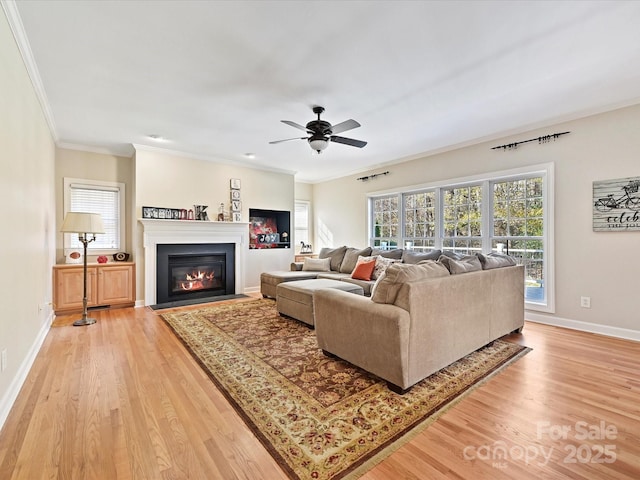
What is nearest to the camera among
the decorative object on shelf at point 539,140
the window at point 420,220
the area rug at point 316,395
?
the area rug at point 316,395

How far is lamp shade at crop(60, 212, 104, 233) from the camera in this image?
3967 millimetres

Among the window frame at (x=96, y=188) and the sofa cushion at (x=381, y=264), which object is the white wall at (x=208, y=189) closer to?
the window frame at (x=96, y=188)

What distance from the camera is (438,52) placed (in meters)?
2.51

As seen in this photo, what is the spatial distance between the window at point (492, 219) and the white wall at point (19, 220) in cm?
531

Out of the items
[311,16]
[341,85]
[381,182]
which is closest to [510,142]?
[381,182]

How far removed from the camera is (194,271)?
18.5 feet

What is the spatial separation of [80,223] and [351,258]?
166 inches

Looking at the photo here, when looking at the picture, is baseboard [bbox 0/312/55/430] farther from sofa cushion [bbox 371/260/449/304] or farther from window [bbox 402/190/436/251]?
window [bbox 402/190/436/251]

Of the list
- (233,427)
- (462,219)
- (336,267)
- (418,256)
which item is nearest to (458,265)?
(418,256)

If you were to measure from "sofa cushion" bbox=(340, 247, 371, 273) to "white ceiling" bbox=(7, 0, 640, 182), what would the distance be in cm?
218

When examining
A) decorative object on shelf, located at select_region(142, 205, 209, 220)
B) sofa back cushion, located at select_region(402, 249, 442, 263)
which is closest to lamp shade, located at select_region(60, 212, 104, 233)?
decorative object on shelf, located at select_region(142, 205, 209, 220)

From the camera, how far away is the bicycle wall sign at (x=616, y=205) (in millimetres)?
3374

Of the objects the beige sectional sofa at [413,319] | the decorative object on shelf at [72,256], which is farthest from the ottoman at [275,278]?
the decorative object on shelf at [72,256]

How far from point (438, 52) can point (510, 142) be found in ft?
8.52
